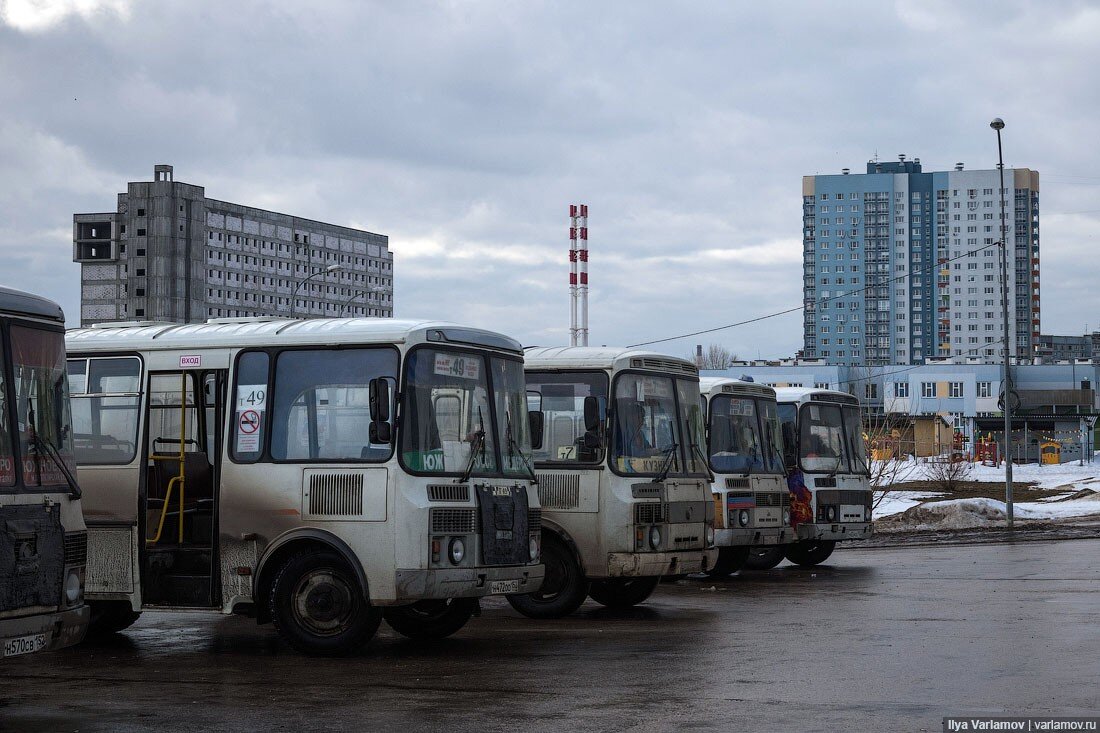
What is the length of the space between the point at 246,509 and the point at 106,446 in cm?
166

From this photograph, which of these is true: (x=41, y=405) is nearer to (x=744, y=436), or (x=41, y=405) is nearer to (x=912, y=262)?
(x=744, y=436)

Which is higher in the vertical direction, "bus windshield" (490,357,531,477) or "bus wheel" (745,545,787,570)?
"bus windshield" (490,357,531,477)

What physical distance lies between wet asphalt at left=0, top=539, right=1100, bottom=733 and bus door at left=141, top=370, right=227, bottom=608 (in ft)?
2.10

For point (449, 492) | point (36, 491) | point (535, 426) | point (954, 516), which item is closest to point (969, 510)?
point (954, 516)

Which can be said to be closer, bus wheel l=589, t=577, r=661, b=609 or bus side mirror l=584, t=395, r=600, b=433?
bus side mirror l=584, t=395, r=600, b=433

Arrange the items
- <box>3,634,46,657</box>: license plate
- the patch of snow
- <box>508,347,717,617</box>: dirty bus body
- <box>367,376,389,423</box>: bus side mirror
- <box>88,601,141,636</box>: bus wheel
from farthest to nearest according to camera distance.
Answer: the patch of snow → <box>508,347,717,617</box>: dirty bus body → <box>88,601,141,636</box>: bus wheel → <box>367,376,389,423</box>: bus side mirror → <box>3,634,46,657</box>: license plate

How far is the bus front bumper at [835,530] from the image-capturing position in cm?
2134

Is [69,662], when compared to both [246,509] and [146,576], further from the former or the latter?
[246,509]

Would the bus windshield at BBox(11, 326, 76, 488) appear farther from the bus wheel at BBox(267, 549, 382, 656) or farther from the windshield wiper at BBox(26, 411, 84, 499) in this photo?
the bus wheel at BBox(267, 549, 382, 656)

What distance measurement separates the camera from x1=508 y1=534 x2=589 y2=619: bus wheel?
570 inches

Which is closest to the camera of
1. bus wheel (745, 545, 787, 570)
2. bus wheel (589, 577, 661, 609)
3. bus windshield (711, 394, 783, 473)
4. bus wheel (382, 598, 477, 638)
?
bus wheel (382, 598, 477, 638)

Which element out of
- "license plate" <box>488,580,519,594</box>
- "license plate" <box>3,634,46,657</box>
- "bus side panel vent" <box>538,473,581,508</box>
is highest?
"bus side panel vent" <box>538,473,581,508</box>

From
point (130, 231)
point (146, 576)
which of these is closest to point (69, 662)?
point (146, 576)

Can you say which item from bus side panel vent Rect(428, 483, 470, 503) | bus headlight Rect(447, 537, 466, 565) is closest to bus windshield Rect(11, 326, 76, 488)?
bus side panel vent Rect(428, 483, 470, 503)
